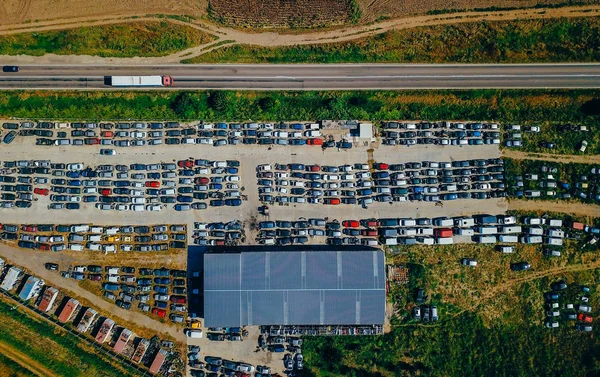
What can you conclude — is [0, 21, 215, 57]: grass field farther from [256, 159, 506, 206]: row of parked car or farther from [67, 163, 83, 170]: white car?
[256, 159, 506, 206]: row of parked car

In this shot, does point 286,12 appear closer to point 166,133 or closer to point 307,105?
point 307,105

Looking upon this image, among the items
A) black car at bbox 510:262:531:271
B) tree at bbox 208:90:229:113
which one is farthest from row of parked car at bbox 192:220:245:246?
black car at bbox 510:262:531:271

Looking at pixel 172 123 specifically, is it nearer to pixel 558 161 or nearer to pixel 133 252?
pixel 133 252

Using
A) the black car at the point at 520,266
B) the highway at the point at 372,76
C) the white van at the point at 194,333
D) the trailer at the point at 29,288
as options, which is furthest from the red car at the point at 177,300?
the black car at the point at 520,266

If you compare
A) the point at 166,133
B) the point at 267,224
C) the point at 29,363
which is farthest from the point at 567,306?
the point at 29,363

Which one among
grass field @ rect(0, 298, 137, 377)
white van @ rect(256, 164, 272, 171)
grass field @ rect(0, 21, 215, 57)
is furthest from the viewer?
grass field @ rect(0, 21, 215, 57)

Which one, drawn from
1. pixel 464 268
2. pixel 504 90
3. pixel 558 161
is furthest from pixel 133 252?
pixel 558 161
